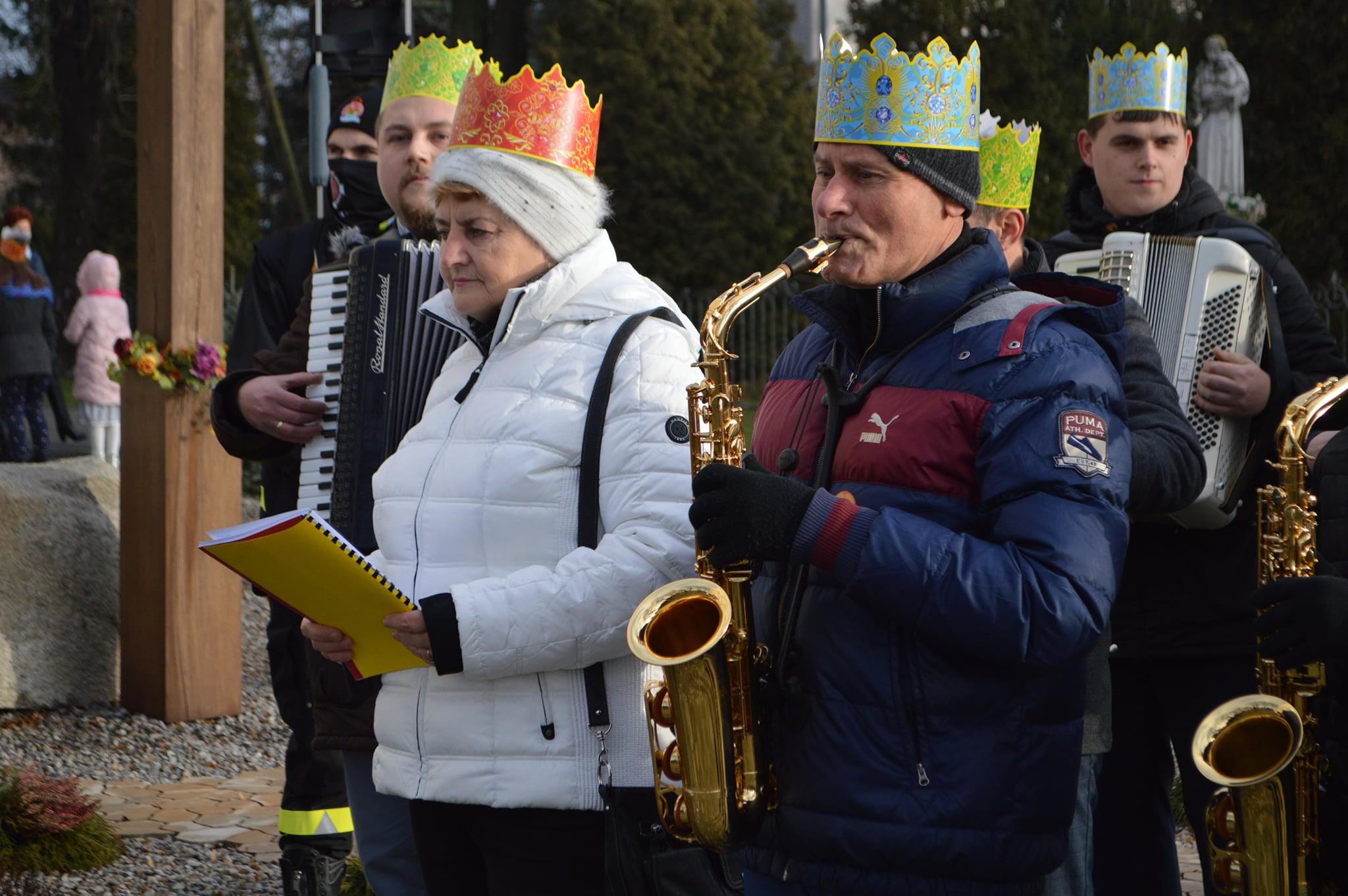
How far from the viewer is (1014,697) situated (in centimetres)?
221

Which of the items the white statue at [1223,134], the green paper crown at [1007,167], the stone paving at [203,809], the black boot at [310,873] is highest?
the white statue at [1223,134]

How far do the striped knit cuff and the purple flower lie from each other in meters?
5.05

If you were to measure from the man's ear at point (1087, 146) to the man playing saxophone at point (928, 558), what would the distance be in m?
1.83

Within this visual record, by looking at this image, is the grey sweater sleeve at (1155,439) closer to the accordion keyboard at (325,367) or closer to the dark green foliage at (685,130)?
the accordion keyboard at (325,367)

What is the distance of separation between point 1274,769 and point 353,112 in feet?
11.6

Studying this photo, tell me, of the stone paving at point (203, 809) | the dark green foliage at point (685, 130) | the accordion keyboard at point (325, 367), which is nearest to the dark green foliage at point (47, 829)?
the stone paving at point (203, 809)

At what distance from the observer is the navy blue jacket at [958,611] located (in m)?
2.11

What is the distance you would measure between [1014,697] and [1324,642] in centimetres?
48

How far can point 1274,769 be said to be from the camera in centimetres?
227

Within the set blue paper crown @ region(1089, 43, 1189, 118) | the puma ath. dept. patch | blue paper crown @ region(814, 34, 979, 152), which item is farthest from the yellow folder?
blue paper crown @ region(1089, 43, 1189, 118)

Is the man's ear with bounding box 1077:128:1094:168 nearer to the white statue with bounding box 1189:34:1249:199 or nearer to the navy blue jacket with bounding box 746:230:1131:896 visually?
the navy blue jacket with bounding box 746:230:1131:896

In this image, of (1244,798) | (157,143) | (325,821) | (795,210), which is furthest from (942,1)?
(1244,798)

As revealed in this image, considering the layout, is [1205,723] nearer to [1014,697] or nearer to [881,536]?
[1014,697]

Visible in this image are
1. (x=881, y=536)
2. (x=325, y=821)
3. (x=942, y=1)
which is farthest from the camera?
(x=942, y=1)
